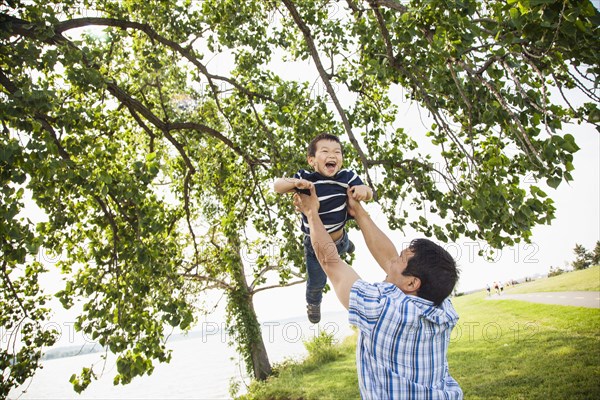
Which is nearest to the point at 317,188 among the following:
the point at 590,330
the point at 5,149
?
the point at 5,149

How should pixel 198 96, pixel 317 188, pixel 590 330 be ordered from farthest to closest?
pixel 590 330 < pixel 198 96 < pixel 317 188

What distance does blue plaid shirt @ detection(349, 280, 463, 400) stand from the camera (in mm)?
1968

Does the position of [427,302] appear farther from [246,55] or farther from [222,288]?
[222,288]

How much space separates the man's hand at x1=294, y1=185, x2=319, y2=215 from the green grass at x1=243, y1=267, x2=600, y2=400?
872 cm

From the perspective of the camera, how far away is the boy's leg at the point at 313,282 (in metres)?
3.79

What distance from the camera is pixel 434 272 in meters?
2.14

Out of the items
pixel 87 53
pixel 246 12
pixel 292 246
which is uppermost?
pixel 246 12

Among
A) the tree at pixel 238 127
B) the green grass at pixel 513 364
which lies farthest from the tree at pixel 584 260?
the tree at pixel 238 127

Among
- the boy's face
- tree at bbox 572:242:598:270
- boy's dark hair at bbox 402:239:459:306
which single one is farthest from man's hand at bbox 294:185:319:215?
tree at bbox 572:242:598:270

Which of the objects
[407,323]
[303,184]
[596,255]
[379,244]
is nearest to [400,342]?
[407,323]

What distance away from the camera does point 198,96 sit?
1059cm

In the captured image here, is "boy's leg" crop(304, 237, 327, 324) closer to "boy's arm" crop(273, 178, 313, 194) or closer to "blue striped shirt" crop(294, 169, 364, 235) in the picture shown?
"blue striped shirt" crop(294, 169, 364, 235)

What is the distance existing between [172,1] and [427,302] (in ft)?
26.4

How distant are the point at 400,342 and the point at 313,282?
6.54 feet
